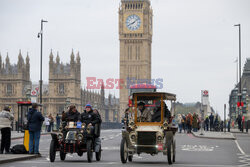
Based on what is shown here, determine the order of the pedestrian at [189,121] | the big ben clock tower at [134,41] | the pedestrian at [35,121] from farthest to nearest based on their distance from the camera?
the big ben clock tower at [134,41]
the pedestrian at [189,121]
the pedestrian at [35,121]

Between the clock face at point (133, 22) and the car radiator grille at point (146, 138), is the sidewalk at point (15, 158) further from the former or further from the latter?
the clock face at point (133, 22)

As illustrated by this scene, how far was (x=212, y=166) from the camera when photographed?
1623cm

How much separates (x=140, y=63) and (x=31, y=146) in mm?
129720

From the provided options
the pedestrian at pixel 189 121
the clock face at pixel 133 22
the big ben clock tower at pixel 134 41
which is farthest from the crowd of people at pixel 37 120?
the clock face at pixel 133 22

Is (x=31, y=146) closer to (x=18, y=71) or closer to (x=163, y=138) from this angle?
(x=163, y=138)

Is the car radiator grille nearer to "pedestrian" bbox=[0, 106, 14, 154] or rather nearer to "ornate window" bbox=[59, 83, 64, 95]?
"pedestrian" bbox=[0, 106, 14, 154]

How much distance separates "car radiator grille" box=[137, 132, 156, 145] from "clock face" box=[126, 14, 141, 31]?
5065 inches

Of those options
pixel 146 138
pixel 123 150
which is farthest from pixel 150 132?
pixel 123 150

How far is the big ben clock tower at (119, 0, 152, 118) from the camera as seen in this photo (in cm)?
14538

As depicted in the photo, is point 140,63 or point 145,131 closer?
point 145,131

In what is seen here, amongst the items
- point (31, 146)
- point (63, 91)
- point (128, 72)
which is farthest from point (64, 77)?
point (31, 146)

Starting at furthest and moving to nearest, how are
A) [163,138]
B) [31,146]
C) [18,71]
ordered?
1. [18,71]
2. [31,146]
3. [163,138]

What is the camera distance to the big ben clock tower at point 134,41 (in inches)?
5723

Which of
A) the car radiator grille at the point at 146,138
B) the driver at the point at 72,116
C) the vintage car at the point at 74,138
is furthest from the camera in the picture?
the driver at the point at 72,116
